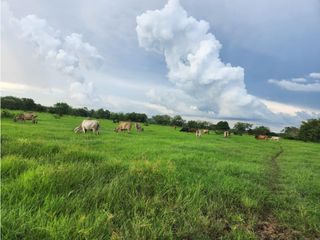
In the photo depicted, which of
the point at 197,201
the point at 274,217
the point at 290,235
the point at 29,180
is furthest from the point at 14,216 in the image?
the point at 274,217

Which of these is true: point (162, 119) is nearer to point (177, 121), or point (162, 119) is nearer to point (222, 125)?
point (177, 121)

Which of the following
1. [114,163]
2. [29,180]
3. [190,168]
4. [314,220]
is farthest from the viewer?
[190,168]

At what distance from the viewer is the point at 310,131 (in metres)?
68.3

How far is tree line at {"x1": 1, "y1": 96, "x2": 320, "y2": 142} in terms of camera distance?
202ft

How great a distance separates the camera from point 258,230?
4.81 m

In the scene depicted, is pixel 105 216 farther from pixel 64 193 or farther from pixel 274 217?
pixel 274 217

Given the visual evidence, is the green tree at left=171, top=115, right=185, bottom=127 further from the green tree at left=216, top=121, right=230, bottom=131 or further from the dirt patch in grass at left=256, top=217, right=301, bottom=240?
the dirt patch in grass at left=256, top=217, right=301, bottom=240

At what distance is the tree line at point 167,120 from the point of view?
61684 mm

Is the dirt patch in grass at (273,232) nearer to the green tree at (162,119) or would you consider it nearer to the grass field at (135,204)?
the grass field at (135,204)

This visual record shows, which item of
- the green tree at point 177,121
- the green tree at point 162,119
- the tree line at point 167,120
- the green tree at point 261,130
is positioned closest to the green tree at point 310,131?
the tree line at point 167,120

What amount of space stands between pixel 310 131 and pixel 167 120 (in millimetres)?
42346

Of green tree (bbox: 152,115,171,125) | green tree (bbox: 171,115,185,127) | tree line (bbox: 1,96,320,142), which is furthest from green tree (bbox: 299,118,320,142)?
green tree (bbox: 152,115,171,125)

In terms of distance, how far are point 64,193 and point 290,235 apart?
12.8 feet

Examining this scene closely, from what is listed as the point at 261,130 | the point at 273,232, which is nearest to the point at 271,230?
the point at 273,232
